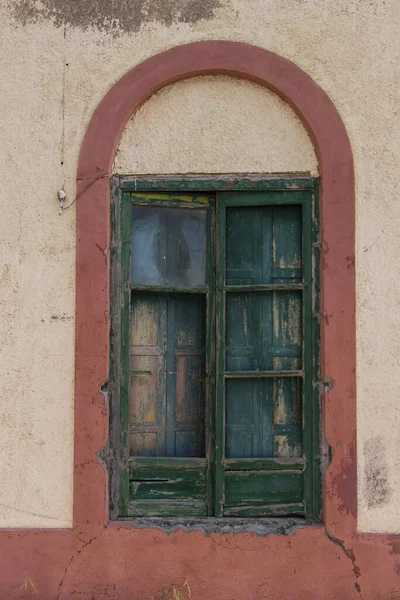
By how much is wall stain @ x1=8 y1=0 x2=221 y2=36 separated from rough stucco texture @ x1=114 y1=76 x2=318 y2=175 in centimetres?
37

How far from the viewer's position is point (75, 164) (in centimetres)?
379

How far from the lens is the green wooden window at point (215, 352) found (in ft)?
12.3

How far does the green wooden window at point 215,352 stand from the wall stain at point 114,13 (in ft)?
3.06

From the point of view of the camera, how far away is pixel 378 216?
146 inches

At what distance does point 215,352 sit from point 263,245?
685mm

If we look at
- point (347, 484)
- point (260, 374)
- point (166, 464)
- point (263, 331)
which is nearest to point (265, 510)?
point (347, 484)

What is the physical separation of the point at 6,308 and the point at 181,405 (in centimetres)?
115

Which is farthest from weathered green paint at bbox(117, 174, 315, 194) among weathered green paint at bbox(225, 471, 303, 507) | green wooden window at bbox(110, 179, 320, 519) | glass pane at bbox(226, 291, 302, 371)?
weathered green paint at bbox(225, 471, 303, 507)

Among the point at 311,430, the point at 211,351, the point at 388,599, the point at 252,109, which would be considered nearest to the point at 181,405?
the point at 211,351

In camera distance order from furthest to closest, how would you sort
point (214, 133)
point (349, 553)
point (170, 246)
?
point (170, 246) < point (214, 133) < point (349, 553)

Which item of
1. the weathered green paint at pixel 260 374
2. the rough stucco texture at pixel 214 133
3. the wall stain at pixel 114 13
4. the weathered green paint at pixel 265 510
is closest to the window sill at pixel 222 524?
the weathered green paint at pixel 265 510

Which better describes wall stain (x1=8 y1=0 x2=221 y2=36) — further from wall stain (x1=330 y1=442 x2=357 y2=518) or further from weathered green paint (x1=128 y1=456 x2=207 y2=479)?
wall stain (x1=330 y1=442 x2=357 y2=518)

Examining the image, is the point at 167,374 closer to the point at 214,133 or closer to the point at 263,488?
the point at 263,488

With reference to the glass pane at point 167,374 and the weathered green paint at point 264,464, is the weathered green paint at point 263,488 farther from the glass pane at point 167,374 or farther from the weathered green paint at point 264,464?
the glass pane at point 167,374
